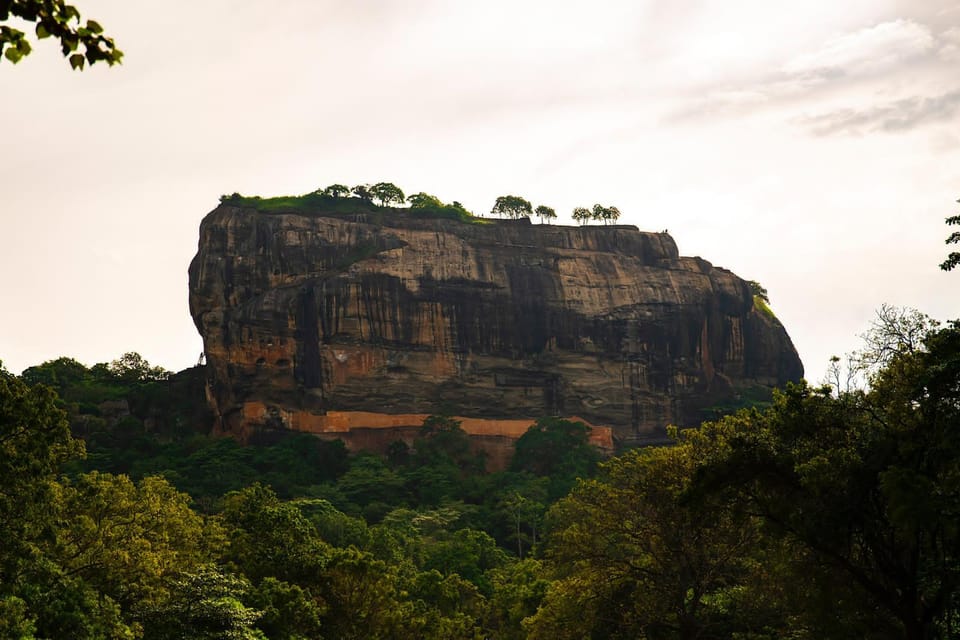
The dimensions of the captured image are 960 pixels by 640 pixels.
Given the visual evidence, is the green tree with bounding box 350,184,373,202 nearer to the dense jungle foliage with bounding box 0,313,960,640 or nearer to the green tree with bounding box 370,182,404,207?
the green tree with bounding box 370,182,404,207

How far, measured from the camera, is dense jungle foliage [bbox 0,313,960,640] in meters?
17.9

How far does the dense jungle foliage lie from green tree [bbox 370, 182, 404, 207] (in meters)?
50.0

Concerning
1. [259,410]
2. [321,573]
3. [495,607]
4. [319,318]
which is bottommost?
[495,607]

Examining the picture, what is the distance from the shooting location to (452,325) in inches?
3408

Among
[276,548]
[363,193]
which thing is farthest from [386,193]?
[276,548]

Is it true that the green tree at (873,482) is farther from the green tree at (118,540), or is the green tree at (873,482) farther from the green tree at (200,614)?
the green tree at (118,540)

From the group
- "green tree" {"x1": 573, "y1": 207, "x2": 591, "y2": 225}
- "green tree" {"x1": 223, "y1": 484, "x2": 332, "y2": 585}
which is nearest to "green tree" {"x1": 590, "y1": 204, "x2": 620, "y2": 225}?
"green tree" {"x1": 573, "y1": 207, "x2": 591, "y2": 225}

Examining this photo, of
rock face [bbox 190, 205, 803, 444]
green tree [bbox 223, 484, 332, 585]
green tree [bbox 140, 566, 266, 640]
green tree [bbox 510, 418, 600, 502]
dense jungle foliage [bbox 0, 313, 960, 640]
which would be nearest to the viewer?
dense jungle foliage [bbox 0, 313, 960, 640]

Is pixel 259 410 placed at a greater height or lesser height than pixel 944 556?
greater

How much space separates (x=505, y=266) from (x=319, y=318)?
15454mm

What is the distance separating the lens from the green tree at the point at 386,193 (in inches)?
3568

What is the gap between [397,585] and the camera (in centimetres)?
3809

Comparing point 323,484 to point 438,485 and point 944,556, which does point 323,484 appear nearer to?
point 438,485

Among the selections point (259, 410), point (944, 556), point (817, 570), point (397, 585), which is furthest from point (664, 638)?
point (259, 410)
